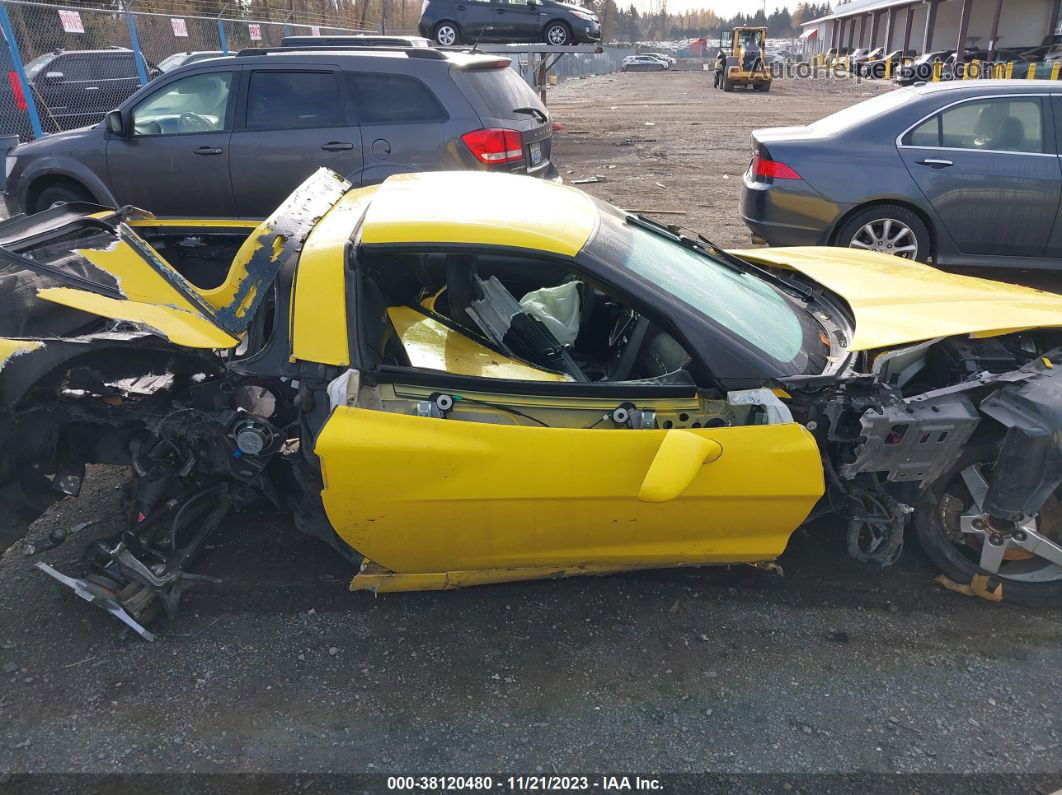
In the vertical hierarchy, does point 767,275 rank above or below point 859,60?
below

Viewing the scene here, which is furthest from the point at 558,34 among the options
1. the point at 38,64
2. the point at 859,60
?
the point at 859,60

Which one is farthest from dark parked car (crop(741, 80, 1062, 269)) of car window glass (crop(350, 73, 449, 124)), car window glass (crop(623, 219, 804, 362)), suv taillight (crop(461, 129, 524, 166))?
car window glass (crop(623, 219, 804, 362))

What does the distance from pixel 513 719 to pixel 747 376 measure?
4.56 feet

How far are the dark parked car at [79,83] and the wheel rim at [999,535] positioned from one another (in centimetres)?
1273

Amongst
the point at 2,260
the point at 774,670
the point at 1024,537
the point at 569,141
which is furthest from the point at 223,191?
the point at 569,141

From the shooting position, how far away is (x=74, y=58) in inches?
465

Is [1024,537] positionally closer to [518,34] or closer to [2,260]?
[2,260]

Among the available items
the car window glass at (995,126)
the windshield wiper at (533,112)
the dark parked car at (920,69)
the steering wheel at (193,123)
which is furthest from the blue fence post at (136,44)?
the dark parked car at (920,69)

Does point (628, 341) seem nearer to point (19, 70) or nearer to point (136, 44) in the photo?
point (19, 70)

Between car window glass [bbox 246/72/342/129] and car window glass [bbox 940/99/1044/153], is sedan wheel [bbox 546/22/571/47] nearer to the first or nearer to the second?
car window glass [bbox 246/72/342/129]

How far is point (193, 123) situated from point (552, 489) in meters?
5.15

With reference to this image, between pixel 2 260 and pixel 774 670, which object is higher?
pixel 2 260

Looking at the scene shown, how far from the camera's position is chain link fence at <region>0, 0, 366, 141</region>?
9.75 meters

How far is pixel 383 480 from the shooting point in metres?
2.33
